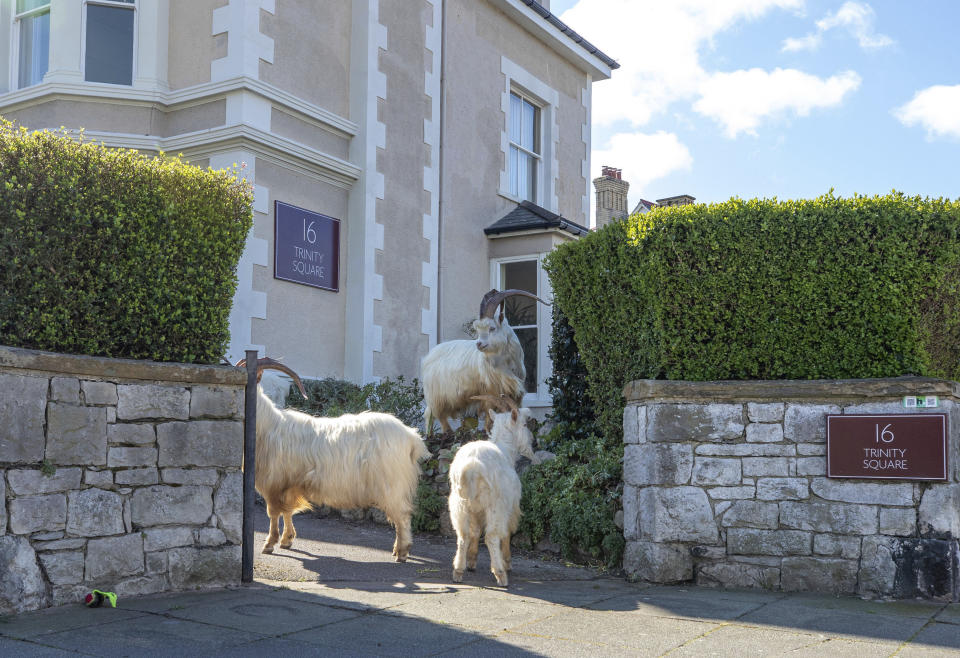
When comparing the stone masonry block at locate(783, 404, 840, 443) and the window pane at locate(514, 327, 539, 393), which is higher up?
the window pane at locate(514, 327, 539, 393)

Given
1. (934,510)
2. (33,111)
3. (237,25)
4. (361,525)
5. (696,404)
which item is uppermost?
(237,25)

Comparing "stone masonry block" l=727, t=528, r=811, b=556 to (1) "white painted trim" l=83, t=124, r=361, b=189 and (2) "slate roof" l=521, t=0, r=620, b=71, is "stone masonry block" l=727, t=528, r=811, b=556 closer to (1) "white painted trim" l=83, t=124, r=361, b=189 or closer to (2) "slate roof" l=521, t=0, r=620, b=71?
(1) "white painted trim" l=83, t=124, r=361, b=189

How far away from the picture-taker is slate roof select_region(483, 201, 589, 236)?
1457 centimetres

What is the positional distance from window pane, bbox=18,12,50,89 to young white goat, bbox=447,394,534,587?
9.04 metres

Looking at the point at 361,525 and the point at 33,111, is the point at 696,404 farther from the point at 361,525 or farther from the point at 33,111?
the point at 33,111

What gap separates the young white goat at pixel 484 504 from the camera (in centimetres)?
717

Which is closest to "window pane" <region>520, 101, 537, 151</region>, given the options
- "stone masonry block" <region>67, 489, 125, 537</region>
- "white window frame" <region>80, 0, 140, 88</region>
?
"white window frame" <region>80, 0, 140, 88</region>

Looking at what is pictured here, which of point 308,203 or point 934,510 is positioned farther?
point 308,203

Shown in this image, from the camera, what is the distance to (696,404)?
7.50 meters

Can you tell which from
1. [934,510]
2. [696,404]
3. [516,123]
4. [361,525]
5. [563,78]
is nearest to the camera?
[934,510]

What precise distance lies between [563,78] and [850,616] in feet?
45.1

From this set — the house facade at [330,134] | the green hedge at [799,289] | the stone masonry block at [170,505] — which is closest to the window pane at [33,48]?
the house facade at [330,134]

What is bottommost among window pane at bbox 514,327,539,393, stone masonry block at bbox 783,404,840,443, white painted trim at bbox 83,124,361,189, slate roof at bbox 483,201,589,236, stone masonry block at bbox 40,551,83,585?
stone masonry block at bbox 40,551,83,585

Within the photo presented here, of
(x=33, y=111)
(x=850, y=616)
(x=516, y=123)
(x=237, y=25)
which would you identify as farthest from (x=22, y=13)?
(x=850, y=616)
